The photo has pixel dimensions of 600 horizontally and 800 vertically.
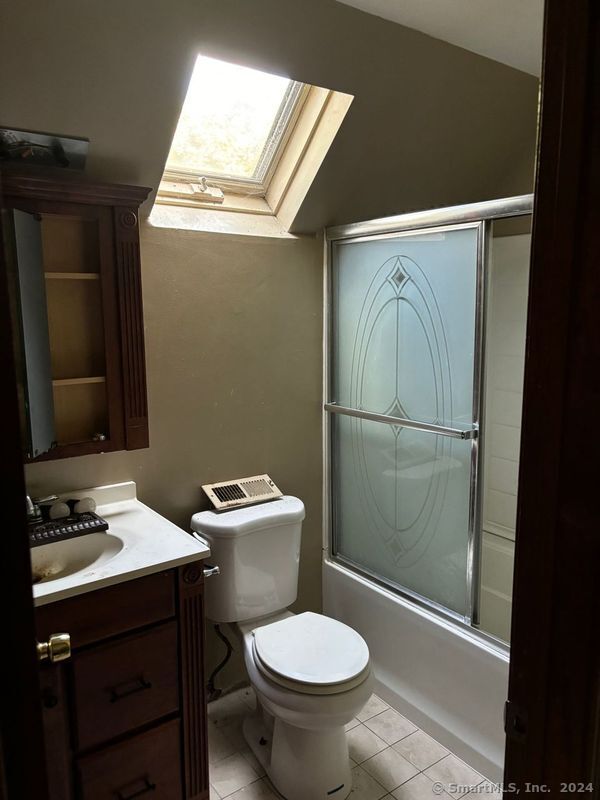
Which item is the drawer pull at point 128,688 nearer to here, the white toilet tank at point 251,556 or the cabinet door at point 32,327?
the white toilet tank at point 251,556

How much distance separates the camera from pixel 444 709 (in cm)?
206

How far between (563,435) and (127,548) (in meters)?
1.32

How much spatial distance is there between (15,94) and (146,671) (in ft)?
5.06

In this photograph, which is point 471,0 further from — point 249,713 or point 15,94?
point 249,713

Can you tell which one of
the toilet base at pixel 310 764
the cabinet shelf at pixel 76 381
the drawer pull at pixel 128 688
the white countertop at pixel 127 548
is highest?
the cabinet shelf at pixel 76 381

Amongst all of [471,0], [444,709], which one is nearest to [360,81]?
[471,0]

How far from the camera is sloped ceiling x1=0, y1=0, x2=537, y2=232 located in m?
1.40

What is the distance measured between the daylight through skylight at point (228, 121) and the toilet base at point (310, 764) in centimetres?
196

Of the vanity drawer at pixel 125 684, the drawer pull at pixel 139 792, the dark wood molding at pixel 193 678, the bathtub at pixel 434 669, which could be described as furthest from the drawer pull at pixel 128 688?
the bathtub at pixel 434 669

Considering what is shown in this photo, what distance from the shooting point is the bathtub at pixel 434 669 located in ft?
6.21

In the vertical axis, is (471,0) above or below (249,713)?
above

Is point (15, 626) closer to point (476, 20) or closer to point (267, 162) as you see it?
point (476, 20)

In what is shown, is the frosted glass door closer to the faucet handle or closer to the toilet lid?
the toilet lid

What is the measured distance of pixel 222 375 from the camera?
2223 millimetres
